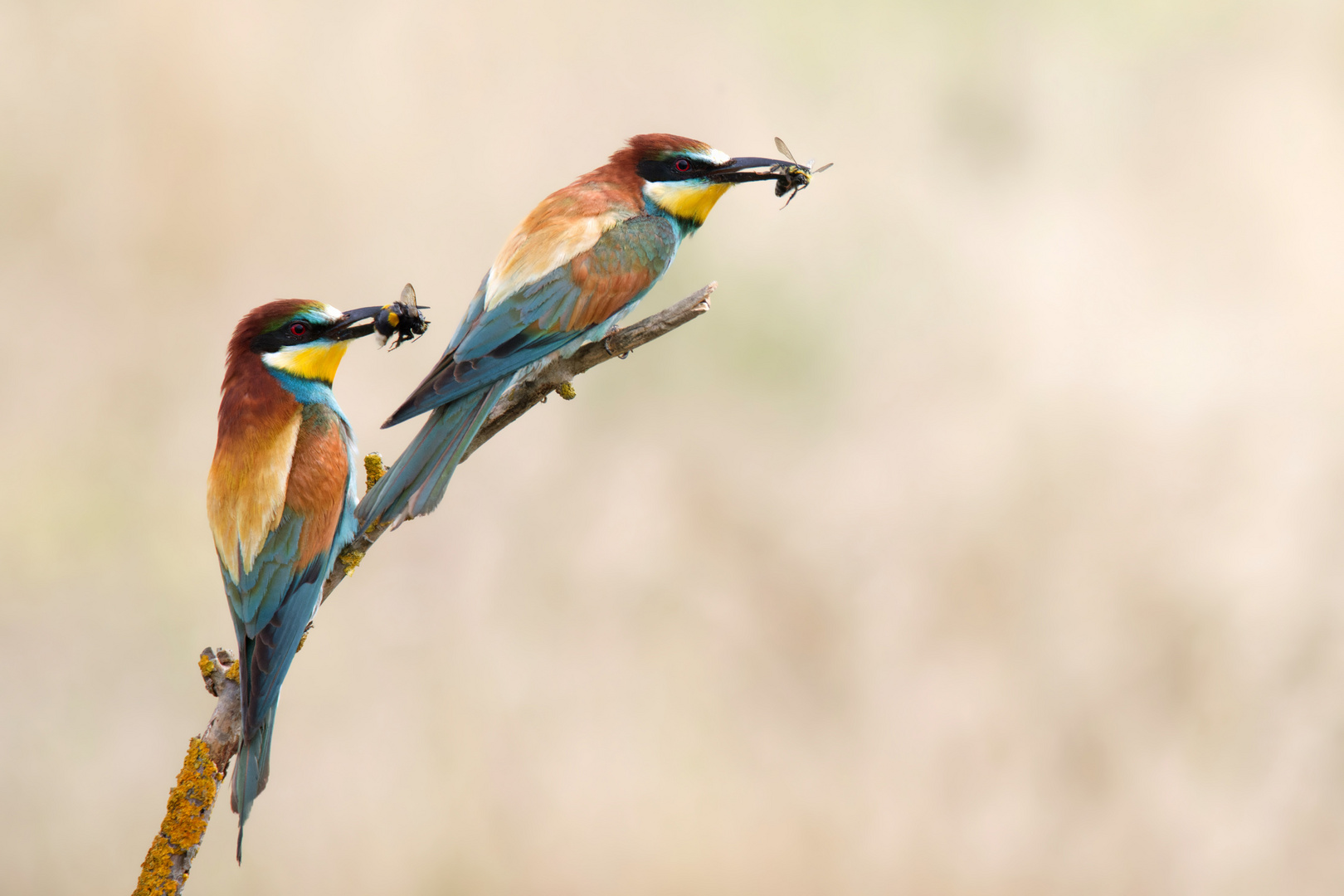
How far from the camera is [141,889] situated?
1497mm

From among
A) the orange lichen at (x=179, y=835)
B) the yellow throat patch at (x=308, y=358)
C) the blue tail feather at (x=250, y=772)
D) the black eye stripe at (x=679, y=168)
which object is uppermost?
the black eye stripe at (x=679, y=168)

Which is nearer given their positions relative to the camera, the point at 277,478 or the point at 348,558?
the point at 277,478

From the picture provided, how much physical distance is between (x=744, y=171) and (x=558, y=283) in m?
0.51

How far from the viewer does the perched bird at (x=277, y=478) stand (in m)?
1.76

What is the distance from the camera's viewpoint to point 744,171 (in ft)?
7.04

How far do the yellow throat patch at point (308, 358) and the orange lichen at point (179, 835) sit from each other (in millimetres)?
691

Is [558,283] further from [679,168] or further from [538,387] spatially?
[679,168]

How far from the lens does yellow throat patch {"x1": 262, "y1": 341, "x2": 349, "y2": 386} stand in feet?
5.98

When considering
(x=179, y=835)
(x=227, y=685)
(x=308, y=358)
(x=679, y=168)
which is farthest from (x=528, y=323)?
(x=179, y=835)

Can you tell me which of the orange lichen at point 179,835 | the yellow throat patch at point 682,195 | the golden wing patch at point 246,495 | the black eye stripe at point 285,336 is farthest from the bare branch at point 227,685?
the yellow throat patch at point 682,195

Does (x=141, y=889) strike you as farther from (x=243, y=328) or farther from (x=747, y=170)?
(x=747, y=170)

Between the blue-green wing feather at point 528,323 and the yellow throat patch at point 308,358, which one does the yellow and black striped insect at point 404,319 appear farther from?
the yellow throat patch at point 308,358

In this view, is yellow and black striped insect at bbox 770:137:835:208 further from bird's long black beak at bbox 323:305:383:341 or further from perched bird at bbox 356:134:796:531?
bird's long black beak at bbox 323:305:383:341

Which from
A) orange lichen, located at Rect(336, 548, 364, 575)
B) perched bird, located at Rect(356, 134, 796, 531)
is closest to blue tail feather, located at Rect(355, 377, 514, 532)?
perched bird, located at Rect(356, 134, 796, 531)
